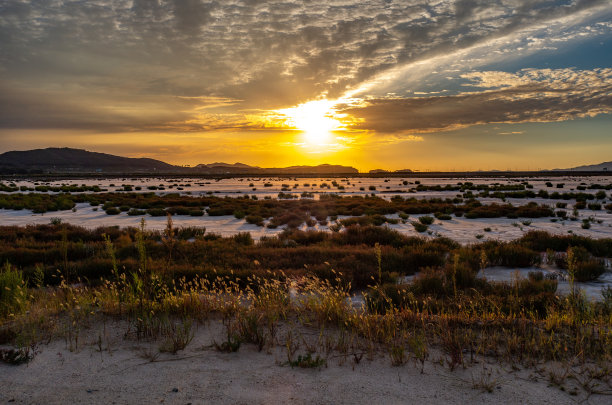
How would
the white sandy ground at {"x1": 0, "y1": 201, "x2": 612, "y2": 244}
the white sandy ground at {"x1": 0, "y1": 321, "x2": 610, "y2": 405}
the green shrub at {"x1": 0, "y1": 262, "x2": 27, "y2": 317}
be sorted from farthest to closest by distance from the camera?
the white sandy ground at {"x1": 0, "y1": 201, "x2": 612, "y2": 244}, the green shrub at {"x1": 0, "y1": 262, "x2": 27, "y2": 317}, the white sandy ground at {"x1": 0, "y1": 321, "x2": 610, "y2": 405}

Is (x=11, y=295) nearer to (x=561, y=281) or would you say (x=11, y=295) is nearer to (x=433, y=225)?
(x=561, y=281)

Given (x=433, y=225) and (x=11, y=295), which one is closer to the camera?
(x=11, y=295)

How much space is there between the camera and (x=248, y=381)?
3.52m

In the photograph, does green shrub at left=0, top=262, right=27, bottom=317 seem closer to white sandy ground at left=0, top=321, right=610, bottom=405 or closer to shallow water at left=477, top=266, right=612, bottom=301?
white sandy ground at left=0, top=321, right=610, bottom=405

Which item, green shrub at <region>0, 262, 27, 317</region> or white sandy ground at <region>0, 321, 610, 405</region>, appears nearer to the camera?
white sandy ground at <region>0, 321, 610, 405</region>

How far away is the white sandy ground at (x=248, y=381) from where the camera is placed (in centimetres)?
322

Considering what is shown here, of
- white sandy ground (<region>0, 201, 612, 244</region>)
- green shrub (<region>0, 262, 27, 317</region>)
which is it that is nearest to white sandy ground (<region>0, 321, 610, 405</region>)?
green shrub (<region>0, 262, 27, 317</region>)

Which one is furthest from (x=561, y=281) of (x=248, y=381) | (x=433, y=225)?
(x=433, y=225)

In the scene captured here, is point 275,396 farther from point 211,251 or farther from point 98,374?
point 211,251

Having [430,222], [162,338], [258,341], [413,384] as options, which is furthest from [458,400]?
[430,222]

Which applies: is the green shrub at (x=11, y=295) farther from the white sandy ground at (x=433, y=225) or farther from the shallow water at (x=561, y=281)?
the white sandy ground at (x=433, y=225)

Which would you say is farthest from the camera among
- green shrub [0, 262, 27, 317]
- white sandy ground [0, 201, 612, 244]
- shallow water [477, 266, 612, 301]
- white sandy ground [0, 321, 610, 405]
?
white sandy ground [0, 201, 612, 244]

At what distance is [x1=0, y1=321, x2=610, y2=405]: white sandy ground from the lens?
3.22 m

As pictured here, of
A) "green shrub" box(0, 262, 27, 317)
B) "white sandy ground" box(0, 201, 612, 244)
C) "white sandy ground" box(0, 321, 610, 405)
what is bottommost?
"white sandy ground" box(0, 201, 612, 244)
